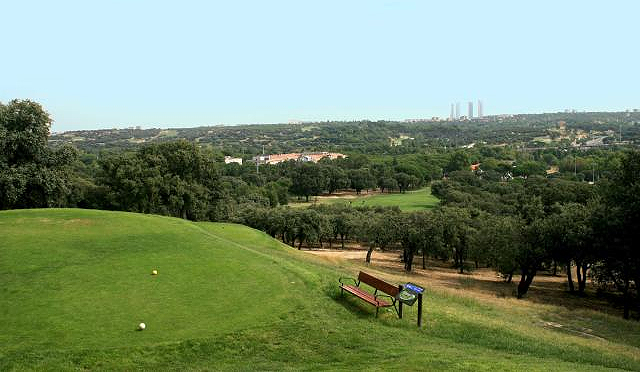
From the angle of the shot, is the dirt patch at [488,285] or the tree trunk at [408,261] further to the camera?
the tree trunk at [408,261]

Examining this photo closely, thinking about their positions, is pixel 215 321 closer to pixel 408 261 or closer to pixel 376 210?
pixel 408 261

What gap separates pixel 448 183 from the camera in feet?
375

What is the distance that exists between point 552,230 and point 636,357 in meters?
23.1

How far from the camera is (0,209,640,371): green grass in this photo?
13.0 meters

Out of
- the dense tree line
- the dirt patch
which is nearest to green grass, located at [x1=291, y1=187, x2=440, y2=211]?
the dense tree line

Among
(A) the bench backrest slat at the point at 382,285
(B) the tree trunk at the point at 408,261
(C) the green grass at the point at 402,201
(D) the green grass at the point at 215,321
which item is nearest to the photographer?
(D) the green grass at the point at 215,321

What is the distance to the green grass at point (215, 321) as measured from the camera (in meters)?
13.0

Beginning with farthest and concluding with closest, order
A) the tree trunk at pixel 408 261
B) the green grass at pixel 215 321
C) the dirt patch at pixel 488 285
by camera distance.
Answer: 1. the tree trunk at pixel 408 261
2. the dirt patch at pixel 488 285
3. the green grass at pixel 215 321

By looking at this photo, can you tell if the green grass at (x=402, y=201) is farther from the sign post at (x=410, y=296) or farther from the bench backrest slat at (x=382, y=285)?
the sign post at (x=410, y=296)

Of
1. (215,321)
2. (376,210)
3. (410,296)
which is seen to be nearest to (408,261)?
(376,210)

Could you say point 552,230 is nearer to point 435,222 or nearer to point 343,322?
point 435,222

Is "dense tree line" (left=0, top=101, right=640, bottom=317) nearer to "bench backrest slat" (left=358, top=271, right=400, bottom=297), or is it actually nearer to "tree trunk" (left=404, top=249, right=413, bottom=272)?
"tree trunk" (left=404, top=249, right=413, bottom=272)

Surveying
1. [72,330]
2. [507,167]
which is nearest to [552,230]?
[72,330]

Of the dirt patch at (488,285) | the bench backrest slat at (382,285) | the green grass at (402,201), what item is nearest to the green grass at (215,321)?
the bench backrest slat at (382,285)
